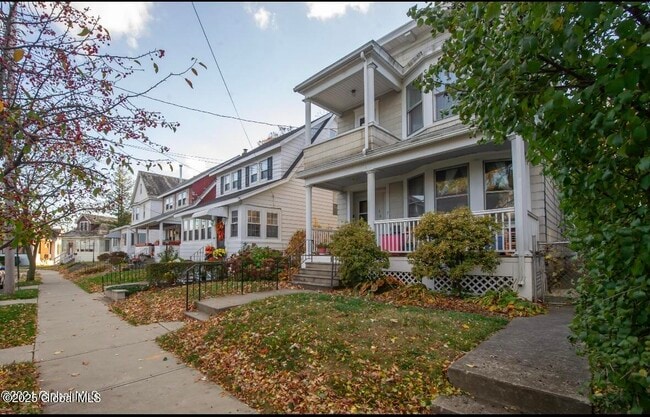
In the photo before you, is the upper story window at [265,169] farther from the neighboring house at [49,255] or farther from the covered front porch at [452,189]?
the neighboring house at [49,255]

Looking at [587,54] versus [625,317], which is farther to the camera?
[587,54]

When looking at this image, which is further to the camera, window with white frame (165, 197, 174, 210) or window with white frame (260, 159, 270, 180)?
window with white frame (165, 197, 174, 210)

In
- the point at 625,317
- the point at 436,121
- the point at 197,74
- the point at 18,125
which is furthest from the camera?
the point at 436,121

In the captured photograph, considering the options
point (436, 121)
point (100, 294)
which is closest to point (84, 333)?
point (100, 294)

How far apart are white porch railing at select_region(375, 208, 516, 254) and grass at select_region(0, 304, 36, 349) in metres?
7.93

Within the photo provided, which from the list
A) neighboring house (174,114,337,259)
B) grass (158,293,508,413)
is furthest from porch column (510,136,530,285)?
neighboring house (174,114,337,259)

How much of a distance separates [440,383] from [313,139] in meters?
16.4

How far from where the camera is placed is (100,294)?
457 inches

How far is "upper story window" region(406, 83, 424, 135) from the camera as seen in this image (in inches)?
423

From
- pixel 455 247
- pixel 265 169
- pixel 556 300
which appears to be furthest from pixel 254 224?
pixel 556 300

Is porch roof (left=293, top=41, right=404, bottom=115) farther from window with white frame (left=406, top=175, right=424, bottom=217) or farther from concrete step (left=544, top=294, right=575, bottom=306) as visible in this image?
concrete step (left=544, top=294, right=575, bottom=306)

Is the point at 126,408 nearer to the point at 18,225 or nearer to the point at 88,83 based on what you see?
the point at 18,225

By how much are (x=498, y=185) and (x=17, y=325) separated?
11.6 metres

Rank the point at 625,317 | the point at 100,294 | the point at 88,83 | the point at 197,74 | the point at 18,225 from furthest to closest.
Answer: the point at 100,294 → the point at 88,83 → the point at 197,74 → the point at 18,225 → the point at 625,317
